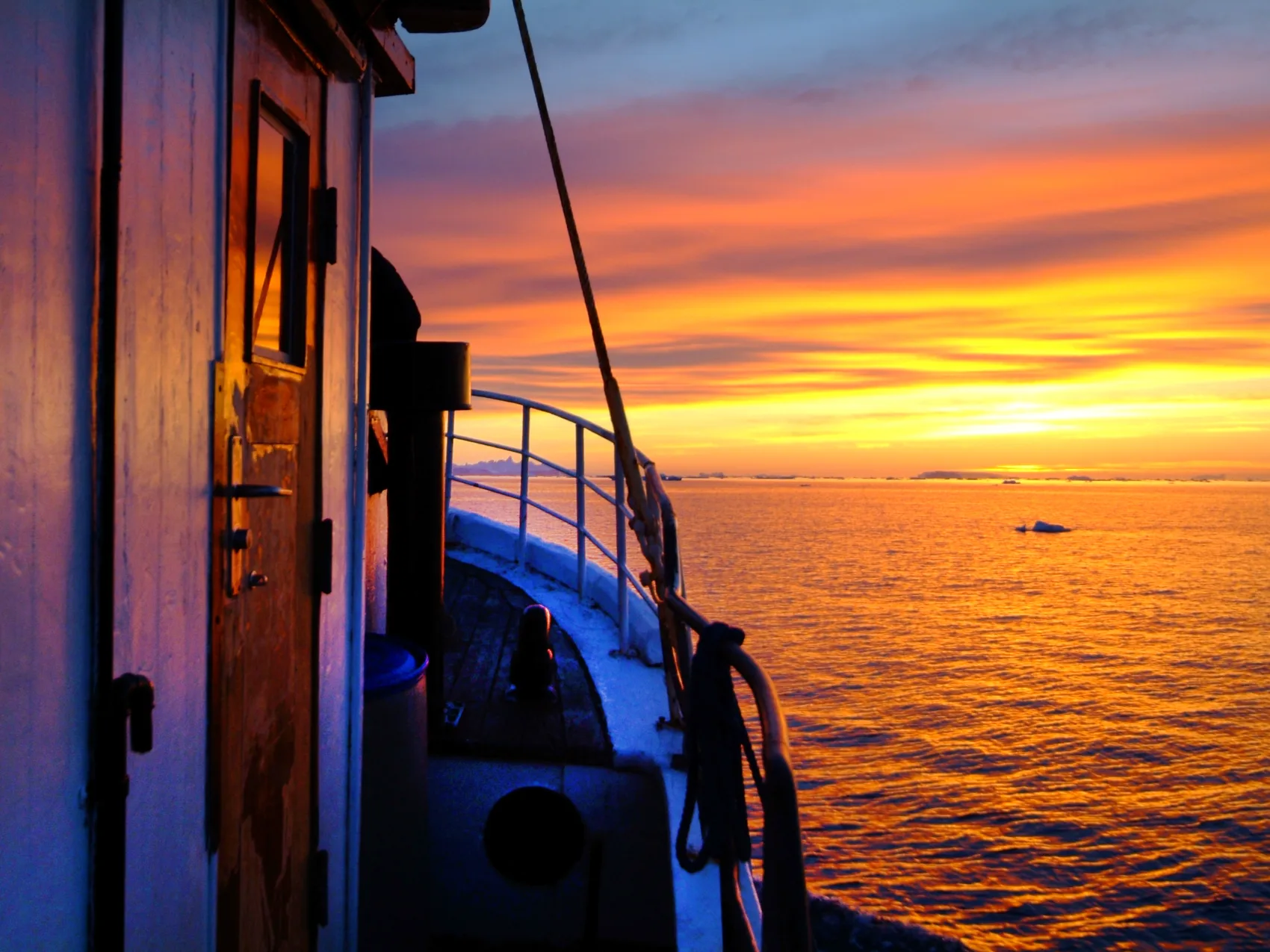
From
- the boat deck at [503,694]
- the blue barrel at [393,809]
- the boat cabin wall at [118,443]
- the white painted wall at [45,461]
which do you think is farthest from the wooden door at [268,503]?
the boat deck at [503,694]

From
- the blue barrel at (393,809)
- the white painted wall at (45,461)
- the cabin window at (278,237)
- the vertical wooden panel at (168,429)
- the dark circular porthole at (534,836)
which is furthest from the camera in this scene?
the dark circular porthole at (534,836)

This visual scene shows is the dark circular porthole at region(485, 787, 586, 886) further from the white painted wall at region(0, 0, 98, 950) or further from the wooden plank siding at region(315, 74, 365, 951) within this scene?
the white painted wall at region(0, 0, 98, 950)

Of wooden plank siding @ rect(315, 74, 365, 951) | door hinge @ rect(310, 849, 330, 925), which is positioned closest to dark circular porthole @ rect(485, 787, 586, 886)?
wooden plank siding @ rect(315, 74, 365, 951)

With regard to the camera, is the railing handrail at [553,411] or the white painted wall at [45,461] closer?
the white painted wall at [45,461]

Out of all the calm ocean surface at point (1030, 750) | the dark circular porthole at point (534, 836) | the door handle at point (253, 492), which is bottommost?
the calm ocean surface at point (1030, 750)

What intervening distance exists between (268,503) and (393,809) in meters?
Answer: 1.52

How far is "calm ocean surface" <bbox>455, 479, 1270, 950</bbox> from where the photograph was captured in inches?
383

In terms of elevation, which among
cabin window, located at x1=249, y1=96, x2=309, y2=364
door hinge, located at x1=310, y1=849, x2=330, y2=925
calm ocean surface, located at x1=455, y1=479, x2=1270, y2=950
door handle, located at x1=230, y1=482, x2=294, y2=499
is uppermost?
cabin window, located at x1=249, y1=96, x2=309, y2=364

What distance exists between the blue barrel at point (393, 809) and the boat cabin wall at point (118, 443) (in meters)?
1.21

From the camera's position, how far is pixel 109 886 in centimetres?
172

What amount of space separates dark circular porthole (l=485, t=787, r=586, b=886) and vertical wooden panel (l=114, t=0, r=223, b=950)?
99.8 inches

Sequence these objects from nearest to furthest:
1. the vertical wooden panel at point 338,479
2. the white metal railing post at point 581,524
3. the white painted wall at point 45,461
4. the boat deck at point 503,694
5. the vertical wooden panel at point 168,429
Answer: the white painted wall at point 45,461 → the vertical wooden panel at point 168,429 → the vertical wooden panel at point 338,479 → the boat deck at point 503,694 → the white metal railing post at point 581,524

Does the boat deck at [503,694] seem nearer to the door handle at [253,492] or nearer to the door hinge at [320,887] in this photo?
the door hinge at [320,887]

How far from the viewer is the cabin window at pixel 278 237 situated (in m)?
2.54
